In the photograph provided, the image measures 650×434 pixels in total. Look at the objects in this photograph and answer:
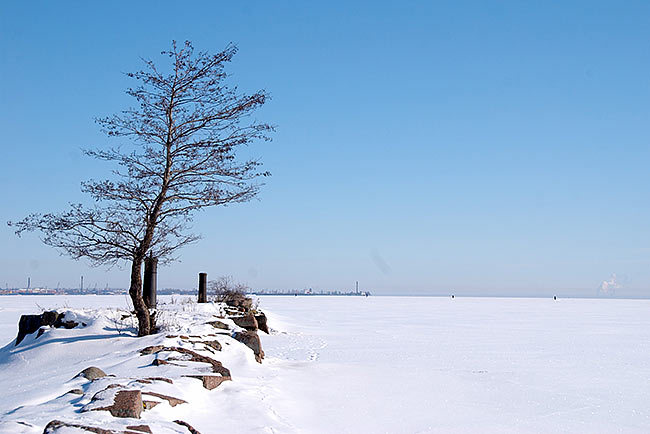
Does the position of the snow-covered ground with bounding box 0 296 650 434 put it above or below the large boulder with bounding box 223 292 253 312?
below

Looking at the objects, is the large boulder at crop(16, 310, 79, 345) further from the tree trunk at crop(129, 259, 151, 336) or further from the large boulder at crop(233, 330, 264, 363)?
the large boulder at crop(233, 330, 264, 363)

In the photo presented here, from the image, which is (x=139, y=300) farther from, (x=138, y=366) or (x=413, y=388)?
(x=413, y=388)

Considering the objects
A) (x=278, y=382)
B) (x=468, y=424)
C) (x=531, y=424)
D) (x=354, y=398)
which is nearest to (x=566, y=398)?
(x=531, y=424)

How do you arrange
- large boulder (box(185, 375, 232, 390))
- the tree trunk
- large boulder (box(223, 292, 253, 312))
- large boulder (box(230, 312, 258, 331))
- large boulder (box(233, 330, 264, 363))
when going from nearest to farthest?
large boulder (box(185, 375, 232, 390))
the tree trunk
large boulder (box(233, 330, 264, 363))
large boulder (box(230, 312, 258, 331))
large boulder (box(223, 292, 253, 312))

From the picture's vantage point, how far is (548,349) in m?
16.7

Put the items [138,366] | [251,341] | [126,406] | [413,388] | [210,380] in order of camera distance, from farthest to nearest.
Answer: [251,341]
[413,388]
[138,366]
[210,380]
[126,406]

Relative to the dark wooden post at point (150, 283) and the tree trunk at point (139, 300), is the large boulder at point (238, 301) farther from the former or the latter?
the tree trunk at point (139, 300)

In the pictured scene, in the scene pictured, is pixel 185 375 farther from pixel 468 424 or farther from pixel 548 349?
pixel 548 349

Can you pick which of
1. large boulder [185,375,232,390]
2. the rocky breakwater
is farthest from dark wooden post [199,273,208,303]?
large boulder [185,375,232,390]

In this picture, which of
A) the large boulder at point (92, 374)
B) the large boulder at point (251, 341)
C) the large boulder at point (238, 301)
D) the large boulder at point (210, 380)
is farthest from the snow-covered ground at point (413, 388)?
the large boulder at point (238, 301)

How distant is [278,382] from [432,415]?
2.88 metres

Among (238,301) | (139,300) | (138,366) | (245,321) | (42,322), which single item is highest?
(139,300)

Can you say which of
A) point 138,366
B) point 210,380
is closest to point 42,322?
point 138,366

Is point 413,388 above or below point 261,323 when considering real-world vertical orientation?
below
